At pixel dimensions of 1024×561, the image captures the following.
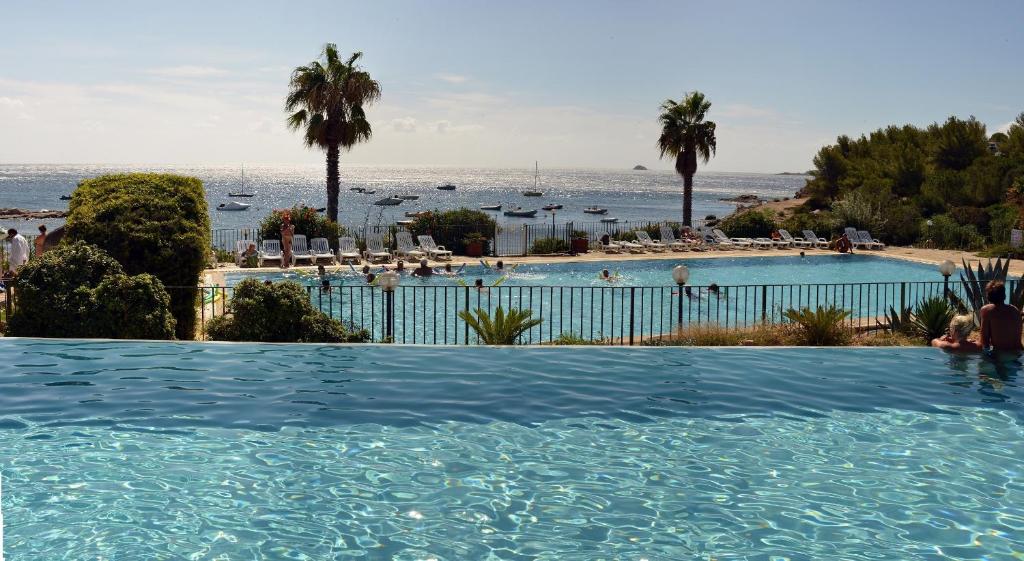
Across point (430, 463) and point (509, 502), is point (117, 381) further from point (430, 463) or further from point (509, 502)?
point (509, 502)

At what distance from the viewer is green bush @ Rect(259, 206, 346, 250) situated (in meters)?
26.0

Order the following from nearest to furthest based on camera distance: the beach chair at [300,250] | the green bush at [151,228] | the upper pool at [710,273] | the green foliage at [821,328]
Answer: the green foliage at [821,328]
the green bush at [151,228]
the upper pool at [710,273]
the beach chair at [300,250]

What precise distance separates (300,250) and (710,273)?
40.1ft

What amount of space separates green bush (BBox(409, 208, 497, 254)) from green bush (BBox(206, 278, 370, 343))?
15887mm

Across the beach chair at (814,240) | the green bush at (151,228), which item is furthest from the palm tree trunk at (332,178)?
the beach chair at (814,240)

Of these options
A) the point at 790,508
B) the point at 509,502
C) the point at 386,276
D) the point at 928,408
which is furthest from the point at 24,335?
the point at 928,408

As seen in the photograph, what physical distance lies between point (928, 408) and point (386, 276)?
720 cm

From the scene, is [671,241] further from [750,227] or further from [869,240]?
[869,240]

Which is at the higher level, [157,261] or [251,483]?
[157,261]

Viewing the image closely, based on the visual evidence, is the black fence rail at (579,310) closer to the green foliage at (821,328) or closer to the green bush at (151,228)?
the green bush at (151,228)

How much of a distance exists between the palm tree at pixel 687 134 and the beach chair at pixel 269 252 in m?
17.8

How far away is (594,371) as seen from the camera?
10773 millimetres

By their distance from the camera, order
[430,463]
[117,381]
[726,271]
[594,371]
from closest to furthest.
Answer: [430,463] < [117,381] < [594,371] < [726,271]

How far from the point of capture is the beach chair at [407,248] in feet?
84.7
